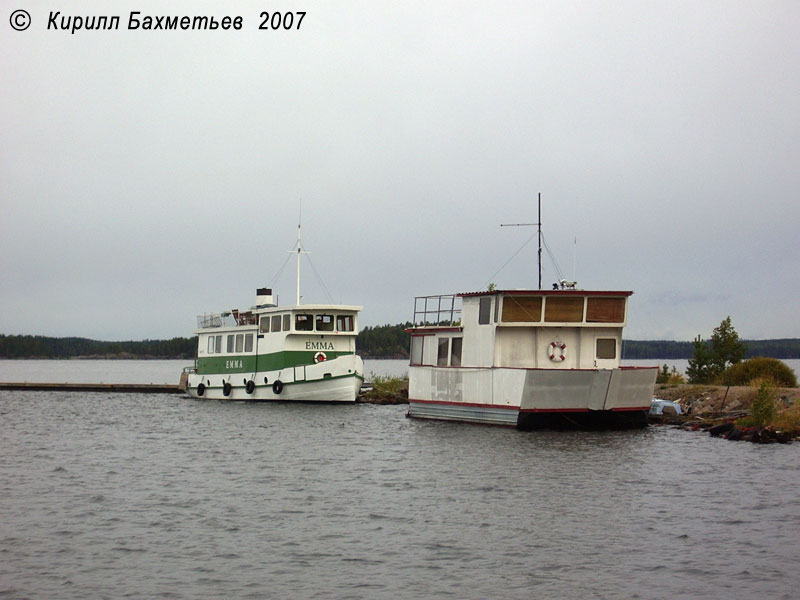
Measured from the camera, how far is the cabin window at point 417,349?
41.7 metres

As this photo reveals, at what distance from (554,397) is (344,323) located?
18.7 m

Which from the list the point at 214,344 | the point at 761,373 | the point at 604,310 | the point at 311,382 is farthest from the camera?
the point at 214,344

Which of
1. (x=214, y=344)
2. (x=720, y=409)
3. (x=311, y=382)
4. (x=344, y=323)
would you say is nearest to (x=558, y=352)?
(x=720, y=409)

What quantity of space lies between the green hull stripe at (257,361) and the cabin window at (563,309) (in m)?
17.6

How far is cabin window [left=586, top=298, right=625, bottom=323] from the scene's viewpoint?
1398 inches

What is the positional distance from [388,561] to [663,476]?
37.8 feet

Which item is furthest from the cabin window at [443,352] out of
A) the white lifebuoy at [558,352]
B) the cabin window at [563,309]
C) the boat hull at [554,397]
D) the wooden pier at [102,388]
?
the wooden pier at [102,388]

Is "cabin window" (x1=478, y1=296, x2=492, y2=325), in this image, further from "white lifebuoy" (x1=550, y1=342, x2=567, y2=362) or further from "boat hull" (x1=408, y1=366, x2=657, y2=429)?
"white lifebuoy" (x1=550, y1=342, x2=567, y2=362)

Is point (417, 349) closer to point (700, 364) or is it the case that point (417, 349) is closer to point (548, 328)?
point (548, 328)

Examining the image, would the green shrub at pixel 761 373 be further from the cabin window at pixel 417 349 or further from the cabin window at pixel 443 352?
the cabin window at pixel 417 349

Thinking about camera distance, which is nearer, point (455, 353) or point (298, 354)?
point (455, 353)

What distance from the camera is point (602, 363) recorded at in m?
36.1

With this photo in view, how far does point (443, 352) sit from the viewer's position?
39750mm

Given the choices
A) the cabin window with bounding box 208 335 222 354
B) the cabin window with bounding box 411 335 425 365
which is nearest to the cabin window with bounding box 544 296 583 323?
the cabin window with bounding box 411 335 425 365
